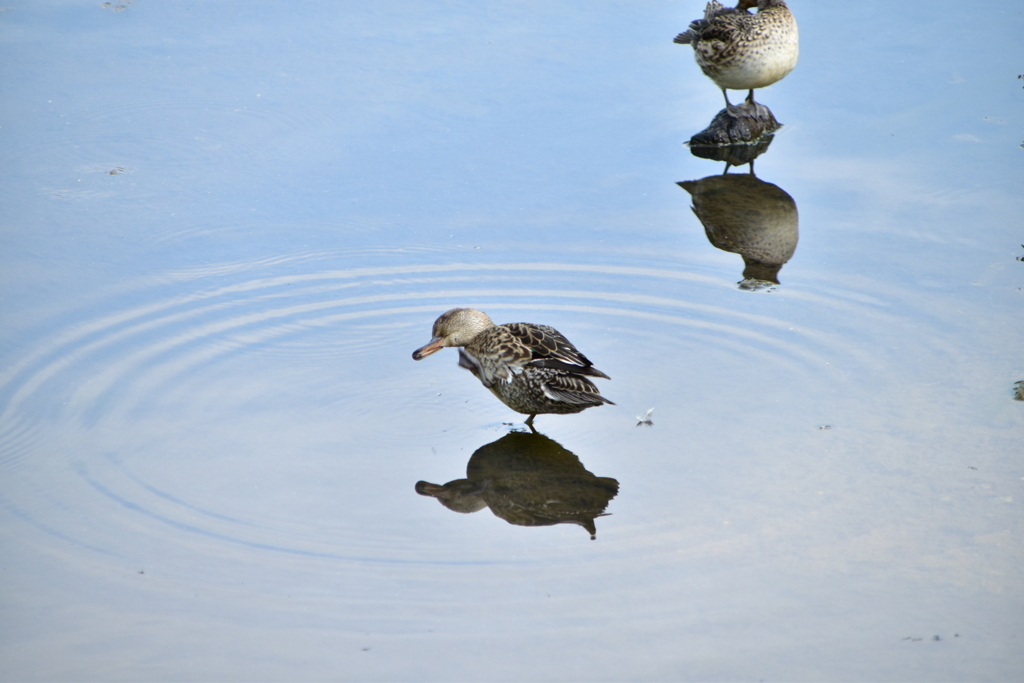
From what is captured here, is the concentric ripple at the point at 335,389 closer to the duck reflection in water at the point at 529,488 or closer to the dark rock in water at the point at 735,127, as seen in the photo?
the duck reflection in water at the point at 529,488

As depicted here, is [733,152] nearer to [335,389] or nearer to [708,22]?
[708,22]

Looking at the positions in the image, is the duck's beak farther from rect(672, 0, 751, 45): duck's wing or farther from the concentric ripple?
rect(672, 0, 751, 45): duck's wing

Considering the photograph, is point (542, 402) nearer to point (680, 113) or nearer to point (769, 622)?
point (769, 622)

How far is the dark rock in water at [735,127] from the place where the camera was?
348 inches

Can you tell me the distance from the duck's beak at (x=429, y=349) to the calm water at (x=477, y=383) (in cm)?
24

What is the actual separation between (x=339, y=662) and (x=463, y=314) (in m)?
2.23

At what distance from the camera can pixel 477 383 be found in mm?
5848

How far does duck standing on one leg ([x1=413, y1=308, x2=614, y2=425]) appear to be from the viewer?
504cm

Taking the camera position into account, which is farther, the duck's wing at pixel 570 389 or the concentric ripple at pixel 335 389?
the duck's wing at pixel 570 389

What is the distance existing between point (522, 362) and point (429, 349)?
1.96ft

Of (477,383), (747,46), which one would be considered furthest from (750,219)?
(477,383)

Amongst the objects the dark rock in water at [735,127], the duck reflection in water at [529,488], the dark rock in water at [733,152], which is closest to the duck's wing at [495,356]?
the duck reflection in water at [529,488]

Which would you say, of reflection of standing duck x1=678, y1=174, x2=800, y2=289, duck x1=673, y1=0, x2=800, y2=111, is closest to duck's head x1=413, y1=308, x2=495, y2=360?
reflection of standing duck x1=678, y1=174, x2=800, y2=289

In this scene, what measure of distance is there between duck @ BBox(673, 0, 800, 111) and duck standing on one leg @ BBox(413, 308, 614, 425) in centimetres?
424
